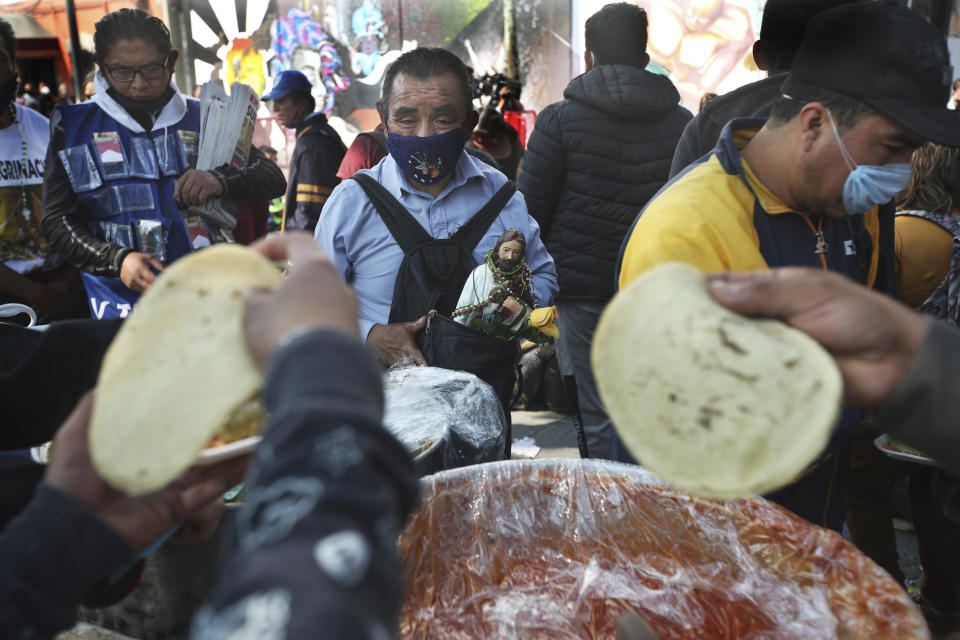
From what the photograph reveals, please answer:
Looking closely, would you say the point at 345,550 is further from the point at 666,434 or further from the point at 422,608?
the point at 422,608

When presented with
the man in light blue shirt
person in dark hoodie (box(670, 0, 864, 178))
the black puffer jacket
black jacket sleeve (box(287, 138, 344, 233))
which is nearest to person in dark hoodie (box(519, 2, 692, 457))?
the black puffer jacket

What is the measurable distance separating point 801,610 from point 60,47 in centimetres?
1298

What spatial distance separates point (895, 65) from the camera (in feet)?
4.71

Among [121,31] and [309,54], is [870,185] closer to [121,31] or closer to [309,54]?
[121,31]

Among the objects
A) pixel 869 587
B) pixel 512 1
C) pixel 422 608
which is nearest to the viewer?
pixel 869 587

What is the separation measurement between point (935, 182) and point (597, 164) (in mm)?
1326

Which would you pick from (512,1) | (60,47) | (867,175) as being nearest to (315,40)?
(512,1)

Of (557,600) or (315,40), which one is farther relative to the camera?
(315,40)

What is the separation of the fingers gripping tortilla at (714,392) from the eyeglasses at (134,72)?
98.2 inches

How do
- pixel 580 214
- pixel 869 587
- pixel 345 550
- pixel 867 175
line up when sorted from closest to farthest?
pixel 345 550
pixel 869 587
pixel 867 175
pixel 580 214

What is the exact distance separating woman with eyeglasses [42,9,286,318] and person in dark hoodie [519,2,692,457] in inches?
58.3

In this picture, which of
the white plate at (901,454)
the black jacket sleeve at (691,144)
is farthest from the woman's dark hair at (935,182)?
the white plate at (901,454)

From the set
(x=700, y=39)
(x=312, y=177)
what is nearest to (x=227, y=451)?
(x=312, y=177)

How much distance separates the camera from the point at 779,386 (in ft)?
2.72
